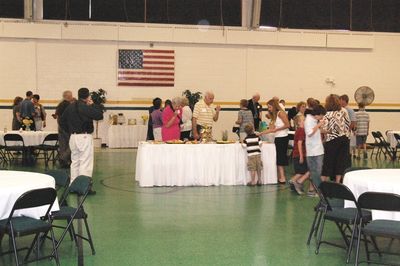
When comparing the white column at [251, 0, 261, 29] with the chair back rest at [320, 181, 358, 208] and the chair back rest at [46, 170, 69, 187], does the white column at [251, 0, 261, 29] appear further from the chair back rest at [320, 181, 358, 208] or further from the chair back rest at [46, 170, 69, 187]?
the chair back rest at [320, 181, 358, 208]

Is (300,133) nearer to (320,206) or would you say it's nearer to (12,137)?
(320,206)

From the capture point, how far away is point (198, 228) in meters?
6.33

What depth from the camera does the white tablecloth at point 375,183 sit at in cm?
489

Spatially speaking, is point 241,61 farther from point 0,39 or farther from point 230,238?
point 230,238

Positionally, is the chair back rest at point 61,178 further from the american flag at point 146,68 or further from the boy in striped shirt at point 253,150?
the american flag at point 146,68

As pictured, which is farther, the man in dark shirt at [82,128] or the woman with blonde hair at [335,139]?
the man in dark shirt at [82,128]

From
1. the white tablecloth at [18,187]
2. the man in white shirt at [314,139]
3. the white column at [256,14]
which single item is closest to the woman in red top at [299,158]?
the man in white shirt at [314,139]

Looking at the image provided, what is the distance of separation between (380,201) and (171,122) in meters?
5.50

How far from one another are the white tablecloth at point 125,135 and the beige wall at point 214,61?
70 centimetres

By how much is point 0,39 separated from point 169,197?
957cm

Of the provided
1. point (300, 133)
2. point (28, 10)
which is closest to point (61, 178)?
point (300, 133)

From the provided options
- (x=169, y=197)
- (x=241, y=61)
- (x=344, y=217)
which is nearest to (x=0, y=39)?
(x=241, y=61)

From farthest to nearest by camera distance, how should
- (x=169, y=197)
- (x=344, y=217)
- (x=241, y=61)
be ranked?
Answer: (x=241, y=61), (x=169, y=197), (x=344, y=217)

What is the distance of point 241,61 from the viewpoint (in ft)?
55.0
